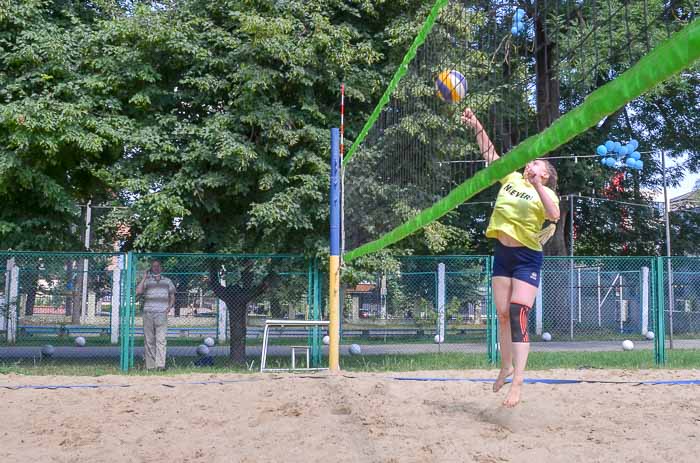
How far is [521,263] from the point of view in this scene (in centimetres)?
439

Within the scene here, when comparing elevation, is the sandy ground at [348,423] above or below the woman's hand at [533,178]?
below

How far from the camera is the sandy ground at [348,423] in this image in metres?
3.71

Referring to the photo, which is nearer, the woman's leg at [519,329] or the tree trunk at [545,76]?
the tree trunk at [545,76]

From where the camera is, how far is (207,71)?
30.9 feet

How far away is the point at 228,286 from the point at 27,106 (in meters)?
3.61

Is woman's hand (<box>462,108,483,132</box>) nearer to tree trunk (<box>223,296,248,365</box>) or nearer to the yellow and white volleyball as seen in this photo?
the yellow and white volleyball

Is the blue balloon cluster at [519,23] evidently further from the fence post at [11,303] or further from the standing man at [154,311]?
the fence post at [11,303]

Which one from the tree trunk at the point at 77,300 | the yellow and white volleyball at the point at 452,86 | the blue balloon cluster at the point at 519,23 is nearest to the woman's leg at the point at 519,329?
the yellow and white volleyball at the point at 452,86

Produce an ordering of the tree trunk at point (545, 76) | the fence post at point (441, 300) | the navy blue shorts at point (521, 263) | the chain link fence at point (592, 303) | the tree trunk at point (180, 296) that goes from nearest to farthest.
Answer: the tree trunk at point (545, 76), the navy blue shorts at point (521, 263), the tree trunk at point (180, 296), the fence post at point (441, 300), the chain link fence at point (592, 303)

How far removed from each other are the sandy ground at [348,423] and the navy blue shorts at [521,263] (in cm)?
92

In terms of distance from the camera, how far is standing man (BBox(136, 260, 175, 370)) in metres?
9.04

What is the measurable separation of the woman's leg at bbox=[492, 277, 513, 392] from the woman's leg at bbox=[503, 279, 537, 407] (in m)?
0.07

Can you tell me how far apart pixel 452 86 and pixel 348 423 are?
2323 mm

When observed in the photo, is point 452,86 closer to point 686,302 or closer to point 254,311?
point 254,311
